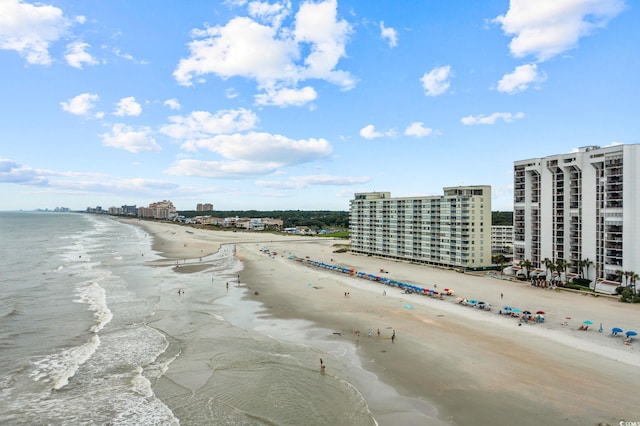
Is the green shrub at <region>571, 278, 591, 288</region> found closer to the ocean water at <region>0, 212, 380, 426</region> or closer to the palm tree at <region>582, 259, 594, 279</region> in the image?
the palm tree at <region>582, 259, 594, 279</region>

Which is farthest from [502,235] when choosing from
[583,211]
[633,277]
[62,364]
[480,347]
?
[62,364]

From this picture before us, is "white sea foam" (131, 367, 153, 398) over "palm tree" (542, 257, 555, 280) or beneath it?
beneath

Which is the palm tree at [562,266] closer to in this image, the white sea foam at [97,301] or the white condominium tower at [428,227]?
the white condominium tower at [428,227]

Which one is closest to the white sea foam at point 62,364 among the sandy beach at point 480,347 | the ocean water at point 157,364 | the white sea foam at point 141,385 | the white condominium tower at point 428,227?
the ocean water at point 157,364

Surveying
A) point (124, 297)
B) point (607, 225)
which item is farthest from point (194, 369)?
point (607, 225)

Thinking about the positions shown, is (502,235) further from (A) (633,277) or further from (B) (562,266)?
(A) (633,277)

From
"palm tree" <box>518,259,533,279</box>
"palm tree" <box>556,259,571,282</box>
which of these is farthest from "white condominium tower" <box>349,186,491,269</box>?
"palm tree" <box>556,259,571,282</box>

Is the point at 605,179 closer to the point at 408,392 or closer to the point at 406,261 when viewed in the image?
the point at 406,261
